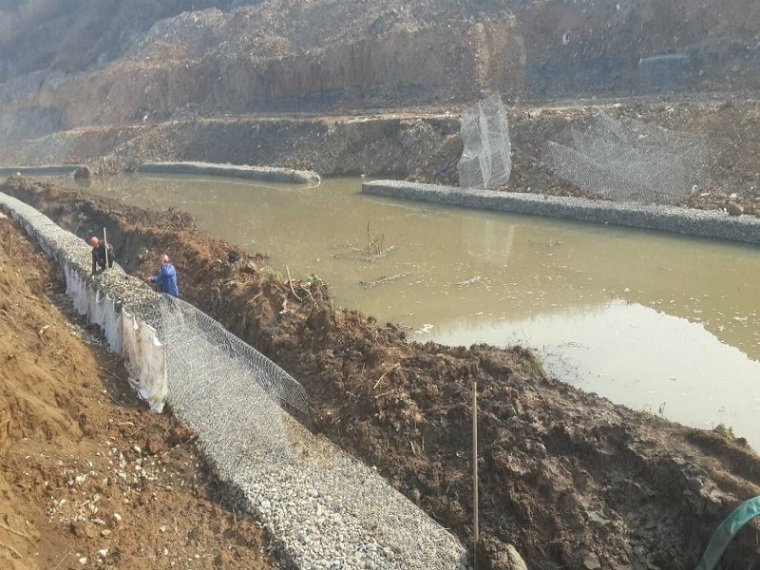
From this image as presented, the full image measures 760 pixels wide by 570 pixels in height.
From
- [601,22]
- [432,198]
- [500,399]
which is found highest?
[601,22]

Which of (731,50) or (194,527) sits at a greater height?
(731,50)

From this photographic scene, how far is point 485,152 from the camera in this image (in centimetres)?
1931

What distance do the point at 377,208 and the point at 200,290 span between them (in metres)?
9.68

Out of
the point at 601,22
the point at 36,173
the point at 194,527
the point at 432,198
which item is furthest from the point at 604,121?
the point at 36,173

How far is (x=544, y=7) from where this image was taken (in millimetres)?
28641

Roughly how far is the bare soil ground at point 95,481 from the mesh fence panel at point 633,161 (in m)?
14.1

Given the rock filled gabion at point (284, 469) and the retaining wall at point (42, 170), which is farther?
the retaining wall at point (42, 170)

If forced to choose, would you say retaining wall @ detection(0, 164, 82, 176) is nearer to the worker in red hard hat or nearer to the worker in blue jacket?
the worker in red hard hat

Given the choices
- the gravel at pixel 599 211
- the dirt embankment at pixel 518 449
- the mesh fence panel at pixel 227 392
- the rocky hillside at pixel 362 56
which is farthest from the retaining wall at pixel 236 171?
the mesh fence panel at pixel 227 392

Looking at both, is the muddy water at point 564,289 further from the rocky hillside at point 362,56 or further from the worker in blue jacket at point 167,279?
the rocky hillside at point 362,56

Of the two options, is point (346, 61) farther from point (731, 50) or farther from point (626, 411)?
point (626, 411)

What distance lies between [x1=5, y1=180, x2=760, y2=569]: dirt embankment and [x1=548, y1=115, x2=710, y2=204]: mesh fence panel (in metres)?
10.1

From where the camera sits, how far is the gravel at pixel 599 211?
14.2 m

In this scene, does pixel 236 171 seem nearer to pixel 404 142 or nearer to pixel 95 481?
pixel 404 142
